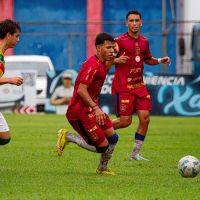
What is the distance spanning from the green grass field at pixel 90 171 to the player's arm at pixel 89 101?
0.72 metres

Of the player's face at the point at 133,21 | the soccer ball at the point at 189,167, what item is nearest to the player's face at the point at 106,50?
the soccer ball at the point at 189,167

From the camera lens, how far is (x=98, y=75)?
1253 cm

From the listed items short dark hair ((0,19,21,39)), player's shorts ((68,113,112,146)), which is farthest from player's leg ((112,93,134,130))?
short dark hair ((0,19,21,39))

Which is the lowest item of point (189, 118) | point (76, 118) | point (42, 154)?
point (189, 118)

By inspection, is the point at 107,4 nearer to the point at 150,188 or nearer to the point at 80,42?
the point at 80,42

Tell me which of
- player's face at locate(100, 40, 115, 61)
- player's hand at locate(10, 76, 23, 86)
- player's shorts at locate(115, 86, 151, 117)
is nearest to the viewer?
player's hand at locate(10, 76, 23, 86)

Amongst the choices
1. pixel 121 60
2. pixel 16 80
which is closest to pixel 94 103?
pixel 16 80

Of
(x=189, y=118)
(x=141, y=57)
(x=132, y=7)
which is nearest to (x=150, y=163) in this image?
(x=141, y=57)

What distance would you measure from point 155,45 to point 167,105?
389 inches

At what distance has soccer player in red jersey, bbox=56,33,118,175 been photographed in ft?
40.5

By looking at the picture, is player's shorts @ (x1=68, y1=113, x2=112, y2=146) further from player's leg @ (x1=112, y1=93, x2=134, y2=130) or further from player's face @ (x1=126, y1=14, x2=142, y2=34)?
player's face @ (x1=126, y1=14, x2=142, y2=34)

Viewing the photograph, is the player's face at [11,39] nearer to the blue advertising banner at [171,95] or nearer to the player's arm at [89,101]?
the player's arm at [89,101]

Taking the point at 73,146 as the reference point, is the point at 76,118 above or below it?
above

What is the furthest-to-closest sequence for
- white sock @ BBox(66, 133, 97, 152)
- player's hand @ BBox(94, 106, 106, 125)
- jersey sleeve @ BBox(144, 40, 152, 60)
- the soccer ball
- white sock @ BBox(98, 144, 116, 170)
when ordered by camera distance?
jersey sleeve @ BBox(144, 40, 152, 60)
white sock @ BBox(66, 133, 97, 152)
white sock @ BBox(98, 144, 116, 170)
the soccer ball
player's hand @ BBox(94, 106, 106, 125)
